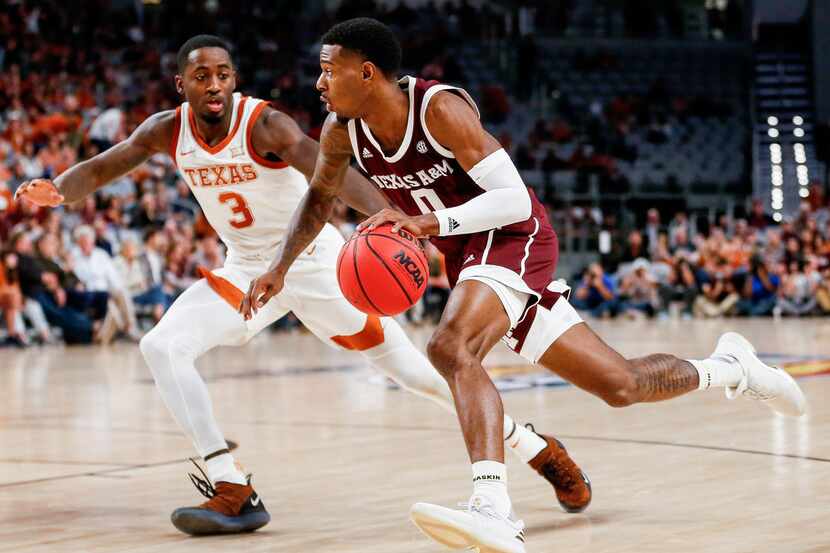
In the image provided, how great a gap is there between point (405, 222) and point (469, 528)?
902mm

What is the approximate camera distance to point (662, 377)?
452cm

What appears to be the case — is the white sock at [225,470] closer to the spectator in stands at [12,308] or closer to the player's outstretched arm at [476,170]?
the player's outstretched arm at [476,170]

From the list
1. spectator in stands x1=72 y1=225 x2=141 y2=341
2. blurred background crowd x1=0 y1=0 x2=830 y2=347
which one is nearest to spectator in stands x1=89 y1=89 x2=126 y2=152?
blurred background crowd x1=0 y1=0 x2=830 y2=347

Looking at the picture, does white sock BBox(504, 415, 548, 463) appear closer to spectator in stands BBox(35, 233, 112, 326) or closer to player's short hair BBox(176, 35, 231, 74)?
player's short hair BBox(176, 35, 231, 74)

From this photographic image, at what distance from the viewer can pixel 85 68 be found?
19609 mm

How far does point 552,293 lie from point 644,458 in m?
1.64

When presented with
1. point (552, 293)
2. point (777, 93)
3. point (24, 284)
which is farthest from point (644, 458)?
point (777, 93)

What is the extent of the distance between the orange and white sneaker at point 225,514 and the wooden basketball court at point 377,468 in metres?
0.05

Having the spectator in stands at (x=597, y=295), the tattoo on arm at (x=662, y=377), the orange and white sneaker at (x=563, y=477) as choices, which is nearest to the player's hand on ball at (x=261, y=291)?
the orange and white sneaker at (x=563, y=477)

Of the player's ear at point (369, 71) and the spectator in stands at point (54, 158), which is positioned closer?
the player's ear at point (369, 71)

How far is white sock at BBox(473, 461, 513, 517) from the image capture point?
3.59 m

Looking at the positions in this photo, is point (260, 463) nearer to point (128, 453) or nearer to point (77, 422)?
point (128, 453)

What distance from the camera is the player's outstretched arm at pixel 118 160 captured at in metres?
5.03

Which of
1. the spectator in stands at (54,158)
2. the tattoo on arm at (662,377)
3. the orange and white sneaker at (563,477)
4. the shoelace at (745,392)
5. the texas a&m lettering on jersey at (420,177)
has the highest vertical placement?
the texas a&m lettering on jersey at (420,177)
